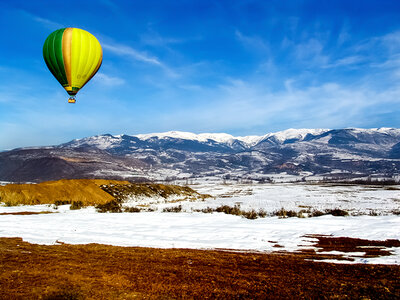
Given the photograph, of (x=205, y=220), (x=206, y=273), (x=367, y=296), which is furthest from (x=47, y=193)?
(x=367, y=296)

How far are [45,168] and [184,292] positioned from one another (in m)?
184

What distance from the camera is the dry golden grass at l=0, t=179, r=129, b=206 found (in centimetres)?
2792

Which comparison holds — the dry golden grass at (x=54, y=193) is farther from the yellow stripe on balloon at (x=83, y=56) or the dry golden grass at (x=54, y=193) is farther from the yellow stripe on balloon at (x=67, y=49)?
the yellow stripe on balloon at (x=67, y=49)

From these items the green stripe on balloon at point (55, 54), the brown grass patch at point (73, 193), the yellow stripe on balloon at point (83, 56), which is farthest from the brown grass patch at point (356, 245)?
the green stripe on balloon at point (55, 54)

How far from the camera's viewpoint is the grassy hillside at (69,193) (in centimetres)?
2821

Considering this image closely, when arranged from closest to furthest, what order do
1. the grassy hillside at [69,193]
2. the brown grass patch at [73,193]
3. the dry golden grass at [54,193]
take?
the brown grass patch at [73,193] → the dry golden grass at [54,193] → the grassy hillside at [69,193]

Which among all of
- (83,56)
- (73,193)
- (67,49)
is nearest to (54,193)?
(73,193)

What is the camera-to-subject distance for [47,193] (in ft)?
105

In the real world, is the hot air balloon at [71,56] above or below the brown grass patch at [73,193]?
above

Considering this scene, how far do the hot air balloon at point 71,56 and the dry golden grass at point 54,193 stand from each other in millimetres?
11194

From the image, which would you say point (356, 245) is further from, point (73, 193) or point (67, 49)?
point (73, 193)

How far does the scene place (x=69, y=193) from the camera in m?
33.8

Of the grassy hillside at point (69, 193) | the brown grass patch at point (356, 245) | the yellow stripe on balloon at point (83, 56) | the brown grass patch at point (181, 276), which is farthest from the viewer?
the grassy hillside at point (69, 193)

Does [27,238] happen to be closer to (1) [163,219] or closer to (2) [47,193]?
(1) [163,219]
